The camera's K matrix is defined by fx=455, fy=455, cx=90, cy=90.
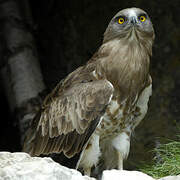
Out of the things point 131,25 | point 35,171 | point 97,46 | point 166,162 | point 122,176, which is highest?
point 131,25

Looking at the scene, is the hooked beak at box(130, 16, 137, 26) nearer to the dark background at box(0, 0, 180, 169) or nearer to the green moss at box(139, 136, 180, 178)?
the green moss at box(139, 136, 180, 178)

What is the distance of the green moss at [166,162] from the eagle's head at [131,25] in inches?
58.4

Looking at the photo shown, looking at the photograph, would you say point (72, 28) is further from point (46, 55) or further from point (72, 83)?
point (72, 83)

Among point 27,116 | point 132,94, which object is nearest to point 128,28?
point 132,94

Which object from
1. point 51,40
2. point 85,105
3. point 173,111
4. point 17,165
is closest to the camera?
point 17,165

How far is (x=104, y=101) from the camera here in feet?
18.0

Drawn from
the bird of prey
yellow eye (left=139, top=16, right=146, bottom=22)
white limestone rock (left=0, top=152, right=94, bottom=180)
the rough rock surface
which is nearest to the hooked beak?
the bird of prey

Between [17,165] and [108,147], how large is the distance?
2585 millimetres

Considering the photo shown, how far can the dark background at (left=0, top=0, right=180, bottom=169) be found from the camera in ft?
25.6

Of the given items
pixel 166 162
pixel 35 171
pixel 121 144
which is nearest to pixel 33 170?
pixel 35 171

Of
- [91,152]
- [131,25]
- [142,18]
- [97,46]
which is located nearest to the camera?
[91,152]

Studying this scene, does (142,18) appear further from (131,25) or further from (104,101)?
(104,101)

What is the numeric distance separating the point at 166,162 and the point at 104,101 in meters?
1.04

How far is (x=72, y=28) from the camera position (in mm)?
8891
